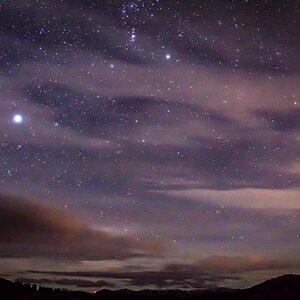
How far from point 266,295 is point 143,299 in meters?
51.6

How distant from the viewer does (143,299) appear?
4694 cm

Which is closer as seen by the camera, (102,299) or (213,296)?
(102,299)

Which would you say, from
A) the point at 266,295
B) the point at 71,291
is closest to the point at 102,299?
the point at 71,291

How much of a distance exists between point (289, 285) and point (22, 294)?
78.8 meters

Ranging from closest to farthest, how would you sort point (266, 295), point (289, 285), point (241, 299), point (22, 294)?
point (22, 294)
point (241, 299)
point (266, 295)
point (289, 285)

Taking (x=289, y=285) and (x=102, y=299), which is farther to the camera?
(x=289, y=285)

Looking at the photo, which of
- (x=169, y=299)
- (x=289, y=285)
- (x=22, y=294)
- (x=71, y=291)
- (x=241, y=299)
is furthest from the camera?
(x=289, y=285)

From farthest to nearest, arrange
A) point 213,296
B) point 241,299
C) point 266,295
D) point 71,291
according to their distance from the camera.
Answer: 1. point 266,295
2. point 241,299
3. point 213,296
4. point 71,291

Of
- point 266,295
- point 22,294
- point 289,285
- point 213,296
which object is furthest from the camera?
point 289,285

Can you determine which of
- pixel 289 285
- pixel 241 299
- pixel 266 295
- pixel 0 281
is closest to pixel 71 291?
pixel 0 281

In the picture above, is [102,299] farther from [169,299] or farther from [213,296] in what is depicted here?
[213,296]

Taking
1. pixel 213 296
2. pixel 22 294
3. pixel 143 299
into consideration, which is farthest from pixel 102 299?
pixel 213 296

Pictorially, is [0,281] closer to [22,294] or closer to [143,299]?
[22,294]

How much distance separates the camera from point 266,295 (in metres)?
90.8
